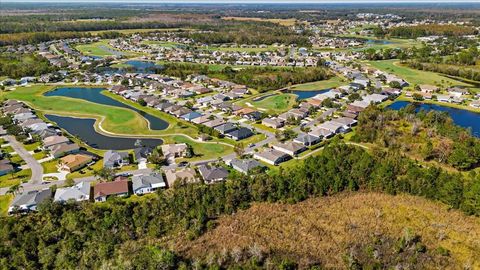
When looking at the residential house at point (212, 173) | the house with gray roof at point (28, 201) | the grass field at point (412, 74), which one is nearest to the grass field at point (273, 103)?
the residential house at point (212, 173)

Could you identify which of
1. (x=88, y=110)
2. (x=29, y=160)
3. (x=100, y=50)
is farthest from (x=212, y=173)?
(x=100, y=50)

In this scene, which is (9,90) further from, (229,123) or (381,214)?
(381,214)

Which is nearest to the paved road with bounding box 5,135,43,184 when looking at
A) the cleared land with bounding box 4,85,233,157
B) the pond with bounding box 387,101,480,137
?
the cleared land with bounding box 4,85,233,157

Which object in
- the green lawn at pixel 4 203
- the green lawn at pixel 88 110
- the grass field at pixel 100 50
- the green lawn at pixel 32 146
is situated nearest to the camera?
the green lawn at pixel 4 203

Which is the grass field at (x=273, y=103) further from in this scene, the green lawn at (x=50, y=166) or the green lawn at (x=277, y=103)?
the green lawn at (x=50, y=166)

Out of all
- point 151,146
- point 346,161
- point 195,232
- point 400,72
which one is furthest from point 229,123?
point 400,72

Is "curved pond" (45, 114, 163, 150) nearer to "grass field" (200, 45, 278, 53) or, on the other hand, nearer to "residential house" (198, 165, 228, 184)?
"residential house" (198, 165, 228, 184)

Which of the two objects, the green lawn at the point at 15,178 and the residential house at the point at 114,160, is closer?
the green lawn at the point at 15,178
